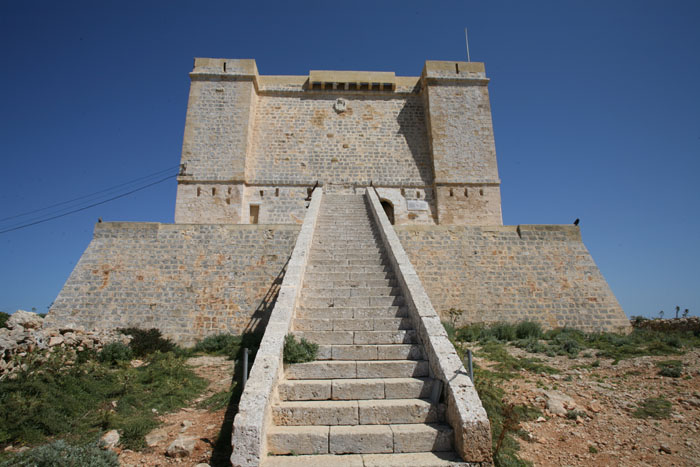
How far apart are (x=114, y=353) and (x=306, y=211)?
7.78m

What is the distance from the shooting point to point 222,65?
16.0 m

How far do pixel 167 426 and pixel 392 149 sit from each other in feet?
45.8

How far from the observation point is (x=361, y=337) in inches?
198

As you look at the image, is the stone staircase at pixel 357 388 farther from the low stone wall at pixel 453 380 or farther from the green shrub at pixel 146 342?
the green shrub at pixel 146 342

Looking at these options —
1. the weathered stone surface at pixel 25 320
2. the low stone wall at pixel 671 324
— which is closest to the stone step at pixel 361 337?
the weathered stone surface at pixel 25 320

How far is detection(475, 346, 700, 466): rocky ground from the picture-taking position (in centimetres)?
417

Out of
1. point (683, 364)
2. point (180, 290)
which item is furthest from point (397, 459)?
point (180, 290)

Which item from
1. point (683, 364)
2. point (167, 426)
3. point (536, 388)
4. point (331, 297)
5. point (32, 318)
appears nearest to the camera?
point (167, 426)

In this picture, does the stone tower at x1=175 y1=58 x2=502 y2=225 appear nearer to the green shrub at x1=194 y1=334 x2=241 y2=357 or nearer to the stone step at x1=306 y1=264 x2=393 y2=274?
the green shrub at x1=194 y1=334 x2=241 y2=357

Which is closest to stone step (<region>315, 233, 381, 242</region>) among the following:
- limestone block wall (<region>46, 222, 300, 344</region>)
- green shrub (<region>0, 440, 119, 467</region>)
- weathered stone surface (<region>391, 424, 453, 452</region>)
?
limestone block wall (<region>46, 222, 300, 344</region>)

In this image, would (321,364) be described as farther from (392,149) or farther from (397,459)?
(392,149)

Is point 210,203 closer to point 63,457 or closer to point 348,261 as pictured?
point 348,261

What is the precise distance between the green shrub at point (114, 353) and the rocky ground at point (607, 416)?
7130 millimetres

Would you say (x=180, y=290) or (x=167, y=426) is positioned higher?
(x=180, y=290)
